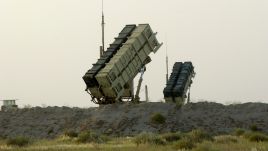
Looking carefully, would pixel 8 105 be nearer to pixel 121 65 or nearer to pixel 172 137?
pixel 121 65

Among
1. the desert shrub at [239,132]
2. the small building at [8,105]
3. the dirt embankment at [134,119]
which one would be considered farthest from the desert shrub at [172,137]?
the small building at [8,105]

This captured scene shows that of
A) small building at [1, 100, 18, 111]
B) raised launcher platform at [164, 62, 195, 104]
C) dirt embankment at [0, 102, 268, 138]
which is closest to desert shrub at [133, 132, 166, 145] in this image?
dirt embankment at [0, 102, 268, 138]

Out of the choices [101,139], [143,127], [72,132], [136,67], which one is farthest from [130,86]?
[101,139]

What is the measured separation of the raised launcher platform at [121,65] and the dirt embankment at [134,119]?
127cm

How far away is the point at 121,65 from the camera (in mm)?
38906

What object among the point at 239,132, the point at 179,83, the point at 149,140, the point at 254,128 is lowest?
the point at 149,140

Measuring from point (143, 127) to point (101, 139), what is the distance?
21.2ft

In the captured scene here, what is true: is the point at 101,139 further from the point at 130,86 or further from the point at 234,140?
the point at 130,86

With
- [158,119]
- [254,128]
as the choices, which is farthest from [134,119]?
[254,128]

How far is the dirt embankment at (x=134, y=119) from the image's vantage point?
3788 centimetres

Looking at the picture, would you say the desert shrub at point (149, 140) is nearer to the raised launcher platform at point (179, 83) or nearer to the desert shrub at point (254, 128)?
the desert shrub at point (254, 128)

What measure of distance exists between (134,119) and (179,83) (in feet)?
20.3

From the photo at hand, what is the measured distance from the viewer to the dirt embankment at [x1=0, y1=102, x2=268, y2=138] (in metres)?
37.9

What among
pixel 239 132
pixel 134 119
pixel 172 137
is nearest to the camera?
pixel 172 137
